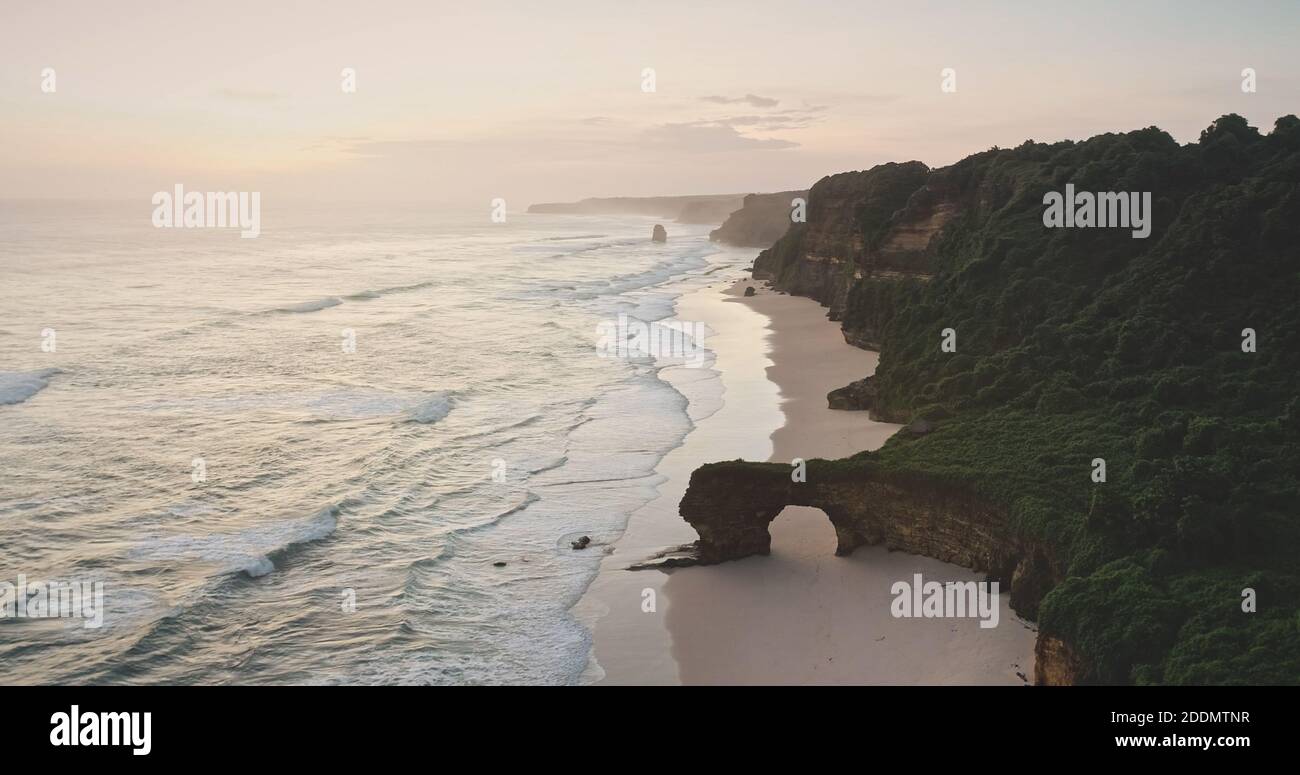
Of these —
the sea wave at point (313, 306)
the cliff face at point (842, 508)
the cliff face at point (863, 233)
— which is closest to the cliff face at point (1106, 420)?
the cliff face at point (842, 508)

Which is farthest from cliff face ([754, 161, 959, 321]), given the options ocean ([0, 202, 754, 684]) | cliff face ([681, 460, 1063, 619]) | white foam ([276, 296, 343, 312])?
white foam ([276, 296, 343, 312])

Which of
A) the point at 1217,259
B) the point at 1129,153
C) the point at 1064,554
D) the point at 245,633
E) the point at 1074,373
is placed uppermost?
the point at 1129,153

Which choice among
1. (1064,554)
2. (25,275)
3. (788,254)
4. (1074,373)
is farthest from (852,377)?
(25,275)

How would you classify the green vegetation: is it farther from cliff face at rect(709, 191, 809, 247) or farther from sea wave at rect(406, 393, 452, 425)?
cliff face at rect(709, 191, 809, 247)

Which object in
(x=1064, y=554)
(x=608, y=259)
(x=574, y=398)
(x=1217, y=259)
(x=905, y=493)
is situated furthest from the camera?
(x=608, y=259)

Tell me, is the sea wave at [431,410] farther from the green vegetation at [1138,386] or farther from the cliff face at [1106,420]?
the green vegetation at [1138,386]

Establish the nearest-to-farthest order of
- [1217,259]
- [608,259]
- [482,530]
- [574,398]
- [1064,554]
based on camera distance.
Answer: [1064,554] < [482,530] < [1217,259] < [574,398] < [608,259]

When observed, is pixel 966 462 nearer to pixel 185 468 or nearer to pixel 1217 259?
pixel 1217 259
